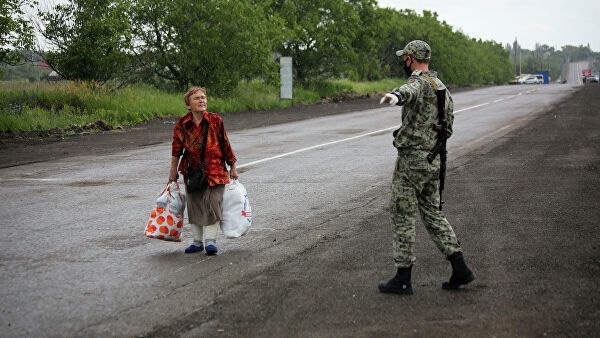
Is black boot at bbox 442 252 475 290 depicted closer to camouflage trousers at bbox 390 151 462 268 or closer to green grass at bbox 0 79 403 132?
camouflage trousers at bbox 390 151 462 268

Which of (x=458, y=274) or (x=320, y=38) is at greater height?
(x=320, y=38)

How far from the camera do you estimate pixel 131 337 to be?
4527 millimetres

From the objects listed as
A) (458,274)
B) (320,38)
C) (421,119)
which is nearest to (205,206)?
(421,119)

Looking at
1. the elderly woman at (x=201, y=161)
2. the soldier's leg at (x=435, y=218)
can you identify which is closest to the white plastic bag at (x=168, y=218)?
the elderly woman at (x=201, y=161)

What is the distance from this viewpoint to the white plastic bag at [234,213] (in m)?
6.97

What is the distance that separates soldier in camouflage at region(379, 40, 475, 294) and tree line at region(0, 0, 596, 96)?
57.0ft

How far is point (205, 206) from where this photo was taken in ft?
22.8

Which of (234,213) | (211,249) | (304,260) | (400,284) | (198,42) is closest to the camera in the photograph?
(400,284)

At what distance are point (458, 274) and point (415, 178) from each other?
0.74m

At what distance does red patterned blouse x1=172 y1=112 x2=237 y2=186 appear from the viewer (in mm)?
6930

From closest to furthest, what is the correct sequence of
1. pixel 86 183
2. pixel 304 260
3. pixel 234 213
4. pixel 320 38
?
pixel 304 260 < pixel 234 213 < pixel 86 183 < pixel 320 38

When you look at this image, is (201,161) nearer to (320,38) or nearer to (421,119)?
(421,119)

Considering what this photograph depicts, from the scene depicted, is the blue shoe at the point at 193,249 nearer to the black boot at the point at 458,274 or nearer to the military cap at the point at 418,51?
the black boot at the point at 458,274

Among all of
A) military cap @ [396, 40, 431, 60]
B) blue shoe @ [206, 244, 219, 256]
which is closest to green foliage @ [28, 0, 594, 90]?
blue shoe @ [206, 244, 219, 256]
